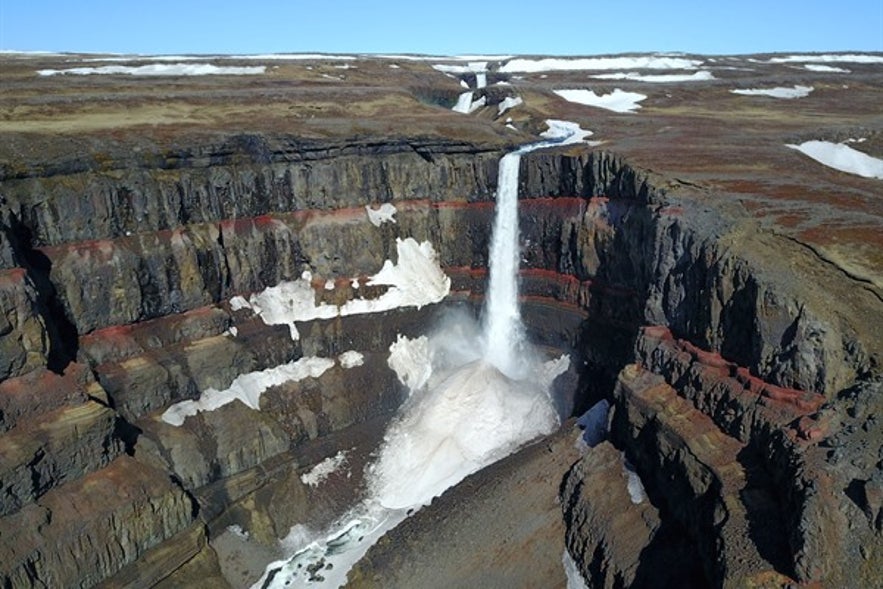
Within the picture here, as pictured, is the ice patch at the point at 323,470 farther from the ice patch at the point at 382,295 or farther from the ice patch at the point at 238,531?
the ice patch at the point at 382,295

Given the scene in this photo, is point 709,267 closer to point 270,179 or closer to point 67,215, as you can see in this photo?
point 270,179

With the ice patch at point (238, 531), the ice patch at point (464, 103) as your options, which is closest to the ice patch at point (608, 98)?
the ice patch at point (464, 103)

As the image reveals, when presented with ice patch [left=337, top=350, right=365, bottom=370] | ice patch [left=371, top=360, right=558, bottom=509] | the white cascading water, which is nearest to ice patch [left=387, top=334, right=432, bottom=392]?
the white cascading water

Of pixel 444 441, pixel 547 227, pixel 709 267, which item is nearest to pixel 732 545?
pixel 709 267

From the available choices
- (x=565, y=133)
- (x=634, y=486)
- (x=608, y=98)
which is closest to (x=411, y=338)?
(x=634, y=486)

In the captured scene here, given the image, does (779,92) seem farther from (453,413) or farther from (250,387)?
(250,387)

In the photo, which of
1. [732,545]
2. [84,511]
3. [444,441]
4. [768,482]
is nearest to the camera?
[732,545]
